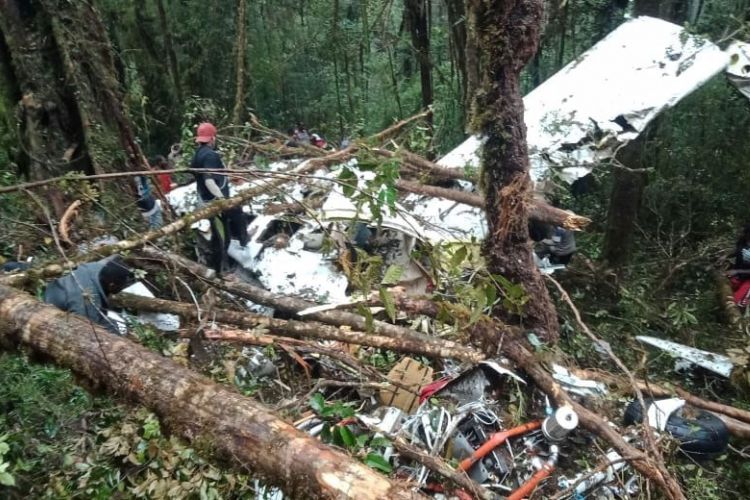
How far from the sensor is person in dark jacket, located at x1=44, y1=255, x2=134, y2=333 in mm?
3822

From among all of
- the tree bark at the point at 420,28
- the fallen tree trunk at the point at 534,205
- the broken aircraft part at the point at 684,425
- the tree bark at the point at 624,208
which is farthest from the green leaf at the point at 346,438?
the tree bark at the point at 420,28

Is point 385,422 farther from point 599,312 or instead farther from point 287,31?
point 287,31

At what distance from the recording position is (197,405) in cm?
249

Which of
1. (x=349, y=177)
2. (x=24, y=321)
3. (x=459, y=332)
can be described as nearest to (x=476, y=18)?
(x=349, y=177)

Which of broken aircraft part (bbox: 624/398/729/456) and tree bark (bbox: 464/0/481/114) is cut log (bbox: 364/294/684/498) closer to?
broken aircraft part (bbox: 624/398/729/456)

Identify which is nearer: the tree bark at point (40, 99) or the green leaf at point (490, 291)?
the green leaf at point (490, 291)

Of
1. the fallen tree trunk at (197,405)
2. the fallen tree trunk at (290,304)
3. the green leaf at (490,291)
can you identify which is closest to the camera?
the fallen tree trunk at (197,405)

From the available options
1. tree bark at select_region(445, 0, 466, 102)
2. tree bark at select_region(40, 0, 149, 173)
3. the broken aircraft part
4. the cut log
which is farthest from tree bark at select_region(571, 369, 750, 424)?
tree bark at select_region(445, 0, 466, 102)

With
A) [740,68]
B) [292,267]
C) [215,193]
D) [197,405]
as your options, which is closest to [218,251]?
[215,193]

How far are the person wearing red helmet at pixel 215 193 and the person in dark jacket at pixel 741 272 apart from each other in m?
5.04

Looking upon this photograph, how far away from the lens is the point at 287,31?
1275cm

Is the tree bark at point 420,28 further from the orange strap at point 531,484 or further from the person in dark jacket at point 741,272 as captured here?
the orange strap at point 531,484

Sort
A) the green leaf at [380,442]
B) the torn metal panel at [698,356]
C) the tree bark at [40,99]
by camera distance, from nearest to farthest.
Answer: the green leaf at [380,442] < the torn metal panel at [698,356] < the tree bark at [40,99]

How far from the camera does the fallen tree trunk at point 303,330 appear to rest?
3.96 metres
